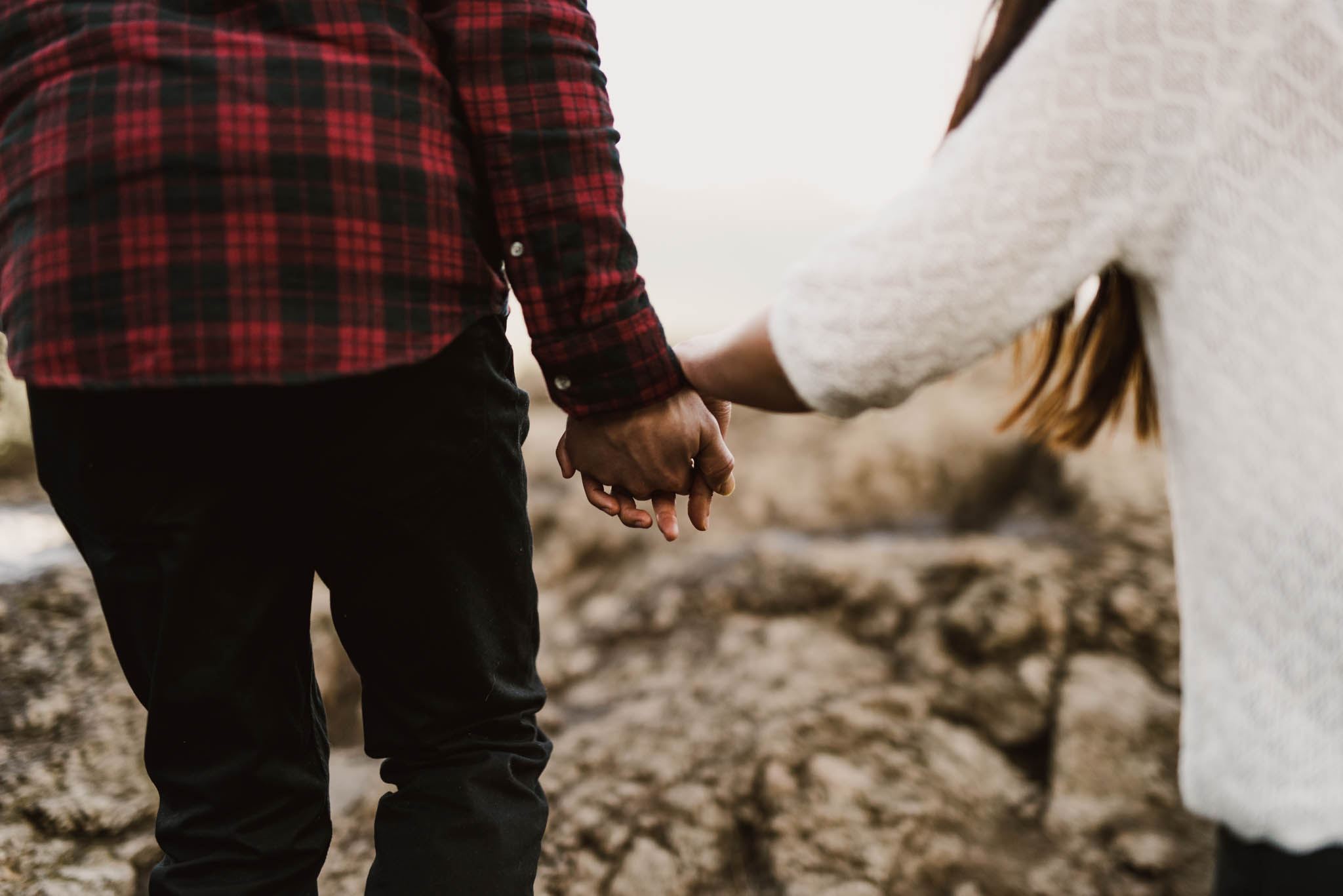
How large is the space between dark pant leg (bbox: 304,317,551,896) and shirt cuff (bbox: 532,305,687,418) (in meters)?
0.05

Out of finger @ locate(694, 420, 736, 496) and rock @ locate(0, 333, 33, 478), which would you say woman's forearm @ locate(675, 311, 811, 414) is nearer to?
finger @ locate(694, 420, 736, 496)

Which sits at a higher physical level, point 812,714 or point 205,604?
point 205,604

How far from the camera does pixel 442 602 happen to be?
993 millimetres

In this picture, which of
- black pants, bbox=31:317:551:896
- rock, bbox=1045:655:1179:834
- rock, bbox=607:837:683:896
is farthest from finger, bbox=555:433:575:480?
rock, bbox=1045:655:1179:834

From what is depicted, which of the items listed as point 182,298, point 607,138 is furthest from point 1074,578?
point 182,298

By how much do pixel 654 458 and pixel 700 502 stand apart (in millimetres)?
176

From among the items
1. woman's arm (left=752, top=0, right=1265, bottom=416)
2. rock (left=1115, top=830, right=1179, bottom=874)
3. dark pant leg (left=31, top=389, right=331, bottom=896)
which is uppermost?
woman's arm (left=752, top=0, right=1265, bottom=416)

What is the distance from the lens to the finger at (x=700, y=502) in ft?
4.17

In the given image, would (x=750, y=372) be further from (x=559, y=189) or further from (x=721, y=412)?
(x=721, y=412)

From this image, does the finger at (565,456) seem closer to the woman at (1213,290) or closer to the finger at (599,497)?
the finger at (599,497)

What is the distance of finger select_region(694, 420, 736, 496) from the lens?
1188 mm

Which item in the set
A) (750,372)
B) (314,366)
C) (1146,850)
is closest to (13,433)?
(314,366)

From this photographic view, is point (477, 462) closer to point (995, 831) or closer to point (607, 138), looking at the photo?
point (607, 138)

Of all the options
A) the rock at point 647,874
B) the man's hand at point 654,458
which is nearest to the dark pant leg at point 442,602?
the man's hand at point 654,458
